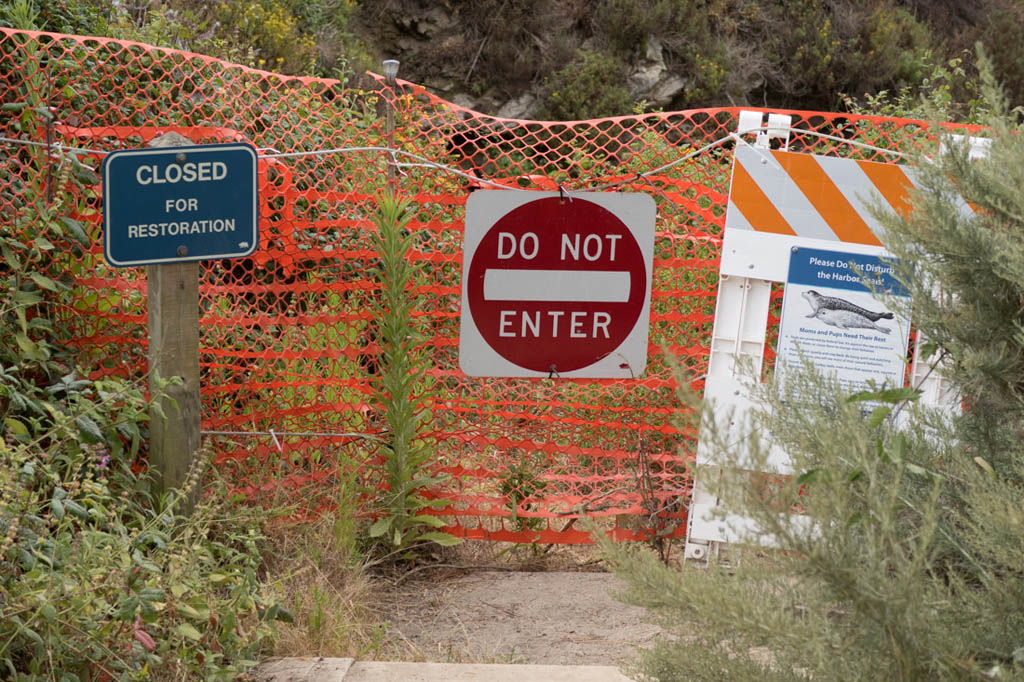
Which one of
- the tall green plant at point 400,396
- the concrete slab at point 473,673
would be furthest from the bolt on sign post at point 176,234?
the concrete slab at point 473,673

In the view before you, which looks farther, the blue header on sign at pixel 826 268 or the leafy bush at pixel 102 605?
the blue header on sign at pixel 826 268

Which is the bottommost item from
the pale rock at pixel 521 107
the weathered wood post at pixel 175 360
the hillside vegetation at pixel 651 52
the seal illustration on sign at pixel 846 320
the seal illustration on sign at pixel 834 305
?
the weathered wood post at pixel 175 360

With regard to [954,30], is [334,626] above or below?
below

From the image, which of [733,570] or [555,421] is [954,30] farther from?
[733,570]

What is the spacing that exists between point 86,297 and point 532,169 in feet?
7.31

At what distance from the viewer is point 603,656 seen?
3.51 m

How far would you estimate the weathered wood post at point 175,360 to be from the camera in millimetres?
3307

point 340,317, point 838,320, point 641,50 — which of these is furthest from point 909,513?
point 641,50

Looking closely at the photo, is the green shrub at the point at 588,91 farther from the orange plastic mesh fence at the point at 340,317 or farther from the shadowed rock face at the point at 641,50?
the orange plastic mesh fence at the point at 340,317

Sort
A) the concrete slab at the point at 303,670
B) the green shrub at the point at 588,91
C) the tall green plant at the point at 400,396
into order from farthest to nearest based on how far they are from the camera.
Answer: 1. the green shrub at the point at 588,91
2. the tall green plant at the point at 400,396
3. the concrete slab at the point at 303,670

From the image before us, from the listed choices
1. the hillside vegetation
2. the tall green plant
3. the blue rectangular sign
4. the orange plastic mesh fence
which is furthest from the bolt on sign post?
the hillside vegetation

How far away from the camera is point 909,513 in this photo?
2.11 metres

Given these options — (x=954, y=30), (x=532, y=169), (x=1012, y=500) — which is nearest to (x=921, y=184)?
(x=1012, y=500)

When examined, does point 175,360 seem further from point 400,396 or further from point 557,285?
point 557,285
